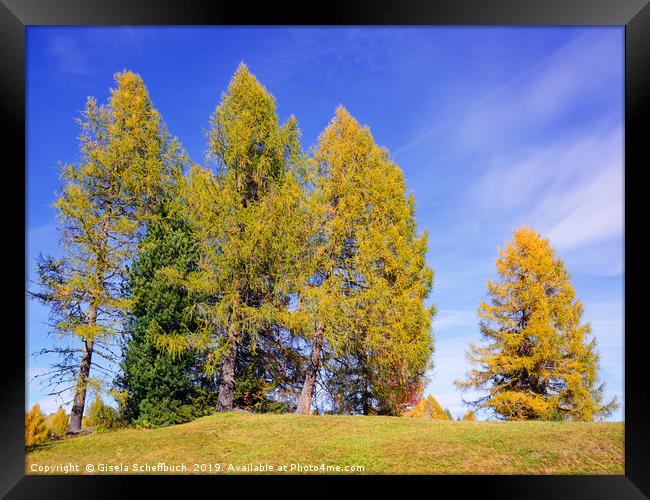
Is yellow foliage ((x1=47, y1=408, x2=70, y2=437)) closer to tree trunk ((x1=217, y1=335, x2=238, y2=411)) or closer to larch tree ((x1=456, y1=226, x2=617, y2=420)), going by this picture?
tree trunk ((x1=217, y1=335, x2=238, y2=411))

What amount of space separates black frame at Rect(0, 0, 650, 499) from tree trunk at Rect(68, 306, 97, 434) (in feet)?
5.35

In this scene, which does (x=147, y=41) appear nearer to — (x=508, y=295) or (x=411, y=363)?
(x=411, y=363)

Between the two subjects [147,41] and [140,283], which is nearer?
[147,41]

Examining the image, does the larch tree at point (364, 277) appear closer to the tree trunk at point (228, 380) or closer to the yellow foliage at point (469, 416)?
the yellow foliage at point (469, 416)

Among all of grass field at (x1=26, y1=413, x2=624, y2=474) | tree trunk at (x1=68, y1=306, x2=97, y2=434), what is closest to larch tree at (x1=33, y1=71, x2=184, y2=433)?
tree trunk at (x1=68, y1=306, x2=97, y2=434)

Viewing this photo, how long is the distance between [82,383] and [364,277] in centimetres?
430

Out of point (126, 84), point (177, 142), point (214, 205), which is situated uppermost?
point (126, 84)

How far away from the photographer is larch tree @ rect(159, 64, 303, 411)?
794 centimetres

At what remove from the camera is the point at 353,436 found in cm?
654

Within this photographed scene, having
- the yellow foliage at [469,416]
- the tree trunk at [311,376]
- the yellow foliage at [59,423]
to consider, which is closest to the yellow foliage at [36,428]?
the yellow foliage at [59,423]
